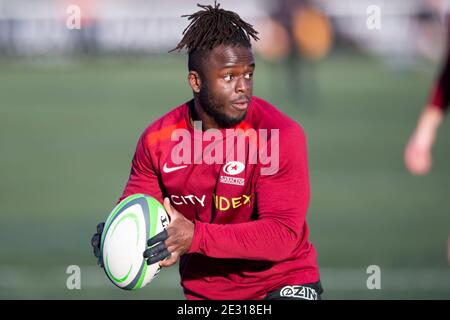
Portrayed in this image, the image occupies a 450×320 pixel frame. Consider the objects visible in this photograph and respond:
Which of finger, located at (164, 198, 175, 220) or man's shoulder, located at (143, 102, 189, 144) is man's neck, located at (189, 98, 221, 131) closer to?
man's shoulder, located at (143, 102, 189, 144)

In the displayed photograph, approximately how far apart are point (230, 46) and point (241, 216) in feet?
3.45

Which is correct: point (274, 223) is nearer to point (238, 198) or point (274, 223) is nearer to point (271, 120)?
point (238, 198)

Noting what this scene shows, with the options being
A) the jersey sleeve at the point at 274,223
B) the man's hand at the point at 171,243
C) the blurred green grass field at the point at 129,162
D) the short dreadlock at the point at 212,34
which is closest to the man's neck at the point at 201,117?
the short dreadlock at the point at 212,34

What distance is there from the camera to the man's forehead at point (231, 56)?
556cm

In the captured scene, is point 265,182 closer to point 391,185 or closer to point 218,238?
point 218,238

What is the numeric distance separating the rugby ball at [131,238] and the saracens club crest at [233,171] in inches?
16.6

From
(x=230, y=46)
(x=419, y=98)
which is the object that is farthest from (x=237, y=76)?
(x=419, y=98)

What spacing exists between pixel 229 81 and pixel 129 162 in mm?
11344

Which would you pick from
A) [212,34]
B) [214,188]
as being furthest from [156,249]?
[212,34]

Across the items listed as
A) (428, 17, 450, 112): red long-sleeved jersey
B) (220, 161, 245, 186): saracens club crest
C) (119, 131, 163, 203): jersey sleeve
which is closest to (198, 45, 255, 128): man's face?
(220, 161, 245, 186): saracens club crest

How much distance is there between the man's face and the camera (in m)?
5.57

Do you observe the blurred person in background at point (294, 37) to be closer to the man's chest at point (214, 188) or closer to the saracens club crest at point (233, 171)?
the man's chest at point (214, 188)

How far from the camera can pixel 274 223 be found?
555cm
